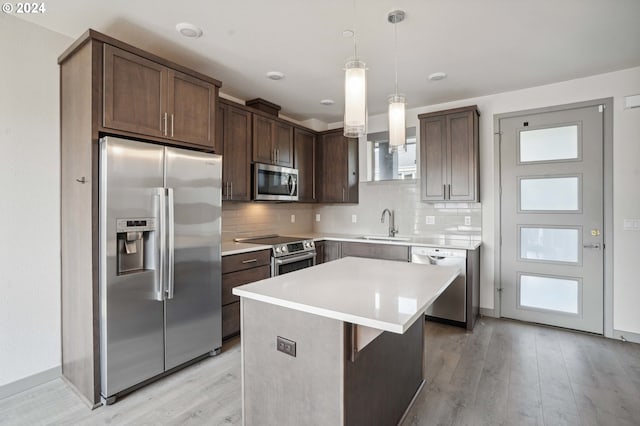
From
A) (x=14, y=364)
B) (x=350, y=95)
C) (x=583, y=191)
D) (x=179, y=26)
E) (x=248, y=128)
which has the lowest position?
(x=14, y=364)

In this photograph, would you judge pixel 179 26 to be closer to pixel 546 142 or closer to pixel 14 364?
pixel 14 364

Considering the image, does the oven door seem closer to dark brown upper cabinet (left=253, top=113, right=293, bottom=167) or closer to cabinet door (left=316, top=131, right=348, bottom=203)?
cabinet door (left=316, top=131, right=348, bottom=203)

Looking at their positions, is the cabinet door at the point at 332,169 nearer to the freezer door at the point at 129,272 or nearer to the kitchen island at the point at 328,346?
the freezer door at the point at 129,272

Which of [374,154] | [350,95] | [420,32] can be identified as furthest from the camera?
[374,154]

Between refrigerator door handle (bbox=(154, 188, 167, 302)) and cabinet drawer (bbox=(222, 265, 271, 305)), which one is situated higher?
refrigerator door handle (bbox=(154, 188, 167, 302))

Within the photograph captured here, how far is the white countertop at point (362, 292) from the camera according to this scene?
4.25 feet

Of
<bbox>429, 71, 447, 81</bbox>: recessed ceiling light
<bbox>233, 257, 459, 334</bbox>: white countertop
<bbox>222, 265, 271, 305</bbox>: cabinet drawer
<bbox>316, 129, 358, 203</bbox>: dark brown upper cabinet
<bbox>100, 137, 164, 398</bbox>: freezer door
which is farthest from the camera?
<bbox>316, 129, 358, 203</bbox>: dark brown upper cabinet

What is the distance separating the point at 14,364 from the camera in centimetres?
228

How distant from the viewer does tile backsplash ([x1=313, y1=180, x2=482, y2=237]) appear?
4072mm

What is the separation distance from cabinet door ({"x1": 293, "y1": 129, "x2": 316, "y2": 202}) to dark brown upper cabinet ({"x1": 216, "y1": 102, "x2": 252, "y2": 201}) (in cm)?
89

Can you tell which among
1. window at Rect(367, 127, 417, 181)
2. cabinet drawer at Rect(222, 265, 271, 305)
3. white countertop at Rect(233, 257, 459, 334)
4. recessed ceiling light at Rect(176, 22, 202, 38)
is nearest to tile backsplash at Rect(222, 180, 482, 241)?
window at Rect(367, 127, 417, 181)

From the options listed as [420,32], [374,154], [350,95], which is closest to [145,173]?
[350,95]

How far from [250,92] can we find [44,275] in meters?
2.65

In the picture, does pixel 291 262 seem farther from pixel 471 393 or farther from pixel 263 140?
pixel 471 393
